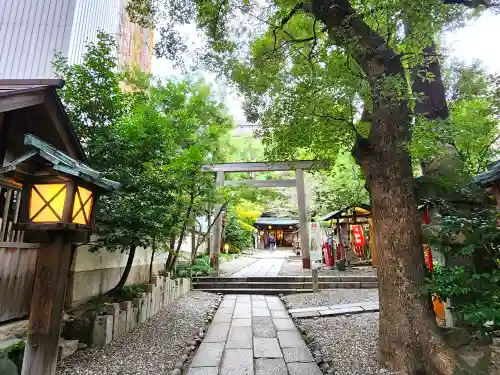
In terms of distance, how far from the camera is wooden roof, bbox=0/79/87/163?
3111 millimetres

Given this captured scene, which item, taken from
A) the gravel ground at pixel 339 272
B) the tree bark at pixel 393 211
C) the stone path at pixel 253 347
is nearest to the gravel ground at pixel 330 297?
the stone path at pixel 253 347

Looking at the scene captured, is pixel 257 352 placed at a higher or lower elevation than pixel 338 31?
lower

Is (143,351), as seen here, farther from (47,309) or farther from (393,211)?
(393,211)

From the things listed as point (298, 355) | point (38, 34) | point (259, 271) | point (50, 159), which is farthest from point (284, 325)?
point (38, 34)

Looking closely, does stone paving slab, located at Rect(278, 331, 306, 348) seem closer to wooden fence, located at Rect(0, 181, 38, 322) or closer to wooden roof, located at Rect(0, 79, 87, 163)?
wooden fence, located at Rect(0, 181, 38, 322)

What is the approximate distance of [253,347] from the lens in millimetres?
4535

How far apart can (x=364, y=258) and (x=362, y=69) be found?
12.2 meters

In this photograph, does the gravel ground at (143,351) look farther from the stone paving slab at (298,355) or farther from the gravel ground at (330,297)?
the gravel ground at (330,297)

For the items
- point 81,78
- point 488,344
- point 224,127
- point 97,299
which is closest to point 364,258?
point 224,127

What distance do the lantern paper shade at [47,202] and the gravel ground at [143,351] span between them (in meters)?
2.27

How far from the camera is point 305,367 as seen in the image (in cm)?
376

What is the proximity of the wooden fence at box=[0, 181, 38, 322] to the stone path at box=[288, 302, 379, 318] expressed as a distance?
510 cm

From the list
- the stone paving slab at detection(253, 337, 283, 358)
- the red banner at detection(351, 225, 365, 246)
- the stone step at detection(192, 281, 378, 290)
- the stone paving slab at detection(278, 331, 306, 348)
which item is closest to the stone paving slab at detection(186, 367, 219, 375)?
the stone paving slab at detection(253, 337, 283, 358)

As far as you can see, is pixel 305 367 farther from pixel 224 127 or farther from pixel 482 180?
pixel 224 127
